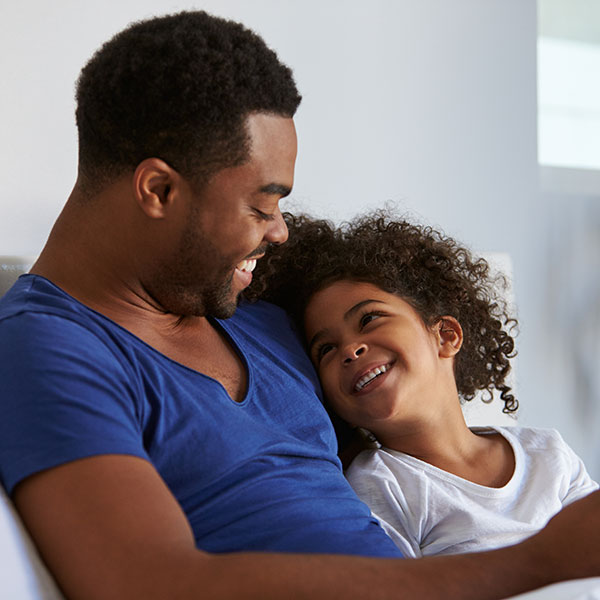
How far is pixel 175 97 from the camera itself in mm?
1073

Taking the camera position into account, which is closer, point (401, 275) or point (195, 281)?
point (195, 281)

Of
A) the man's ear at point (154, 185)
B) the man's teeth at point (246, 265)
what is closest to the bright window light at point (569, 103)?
the man's teeth at point (246, 265)

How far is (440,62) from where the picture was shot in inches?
94.2

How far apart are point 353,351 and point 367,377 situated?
5cm

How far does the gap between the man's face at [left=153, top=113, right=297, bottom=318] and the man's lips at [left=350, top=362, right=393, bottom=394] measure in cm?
30

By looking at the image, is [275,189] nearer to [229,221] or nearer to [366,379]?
[229,221]

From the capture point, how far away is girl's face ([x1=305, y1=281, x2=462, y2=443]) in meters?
1.39

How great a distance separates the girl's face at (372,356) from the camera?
1392mm

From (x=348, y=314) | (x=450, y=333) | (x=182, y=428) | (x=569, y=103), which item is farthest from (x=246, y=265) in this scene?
(x=569, y=103)

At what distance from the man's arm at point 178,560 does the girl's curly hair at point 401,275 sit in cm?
69

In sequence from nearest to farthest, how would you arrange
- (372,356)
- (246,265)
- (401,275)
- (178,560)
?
1. (178,560)
2. (246,265)
3. (372,356)
4. (401,275)

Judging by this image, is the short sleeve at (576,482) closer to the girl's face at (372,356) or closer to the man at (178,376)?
the girl's face at (372,356)

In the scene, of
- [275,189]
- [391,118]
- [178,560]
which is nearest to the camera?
[178,560]

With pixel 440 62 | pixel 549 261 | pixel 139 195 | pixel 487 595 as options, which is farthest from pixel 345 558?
pixel 549 261
